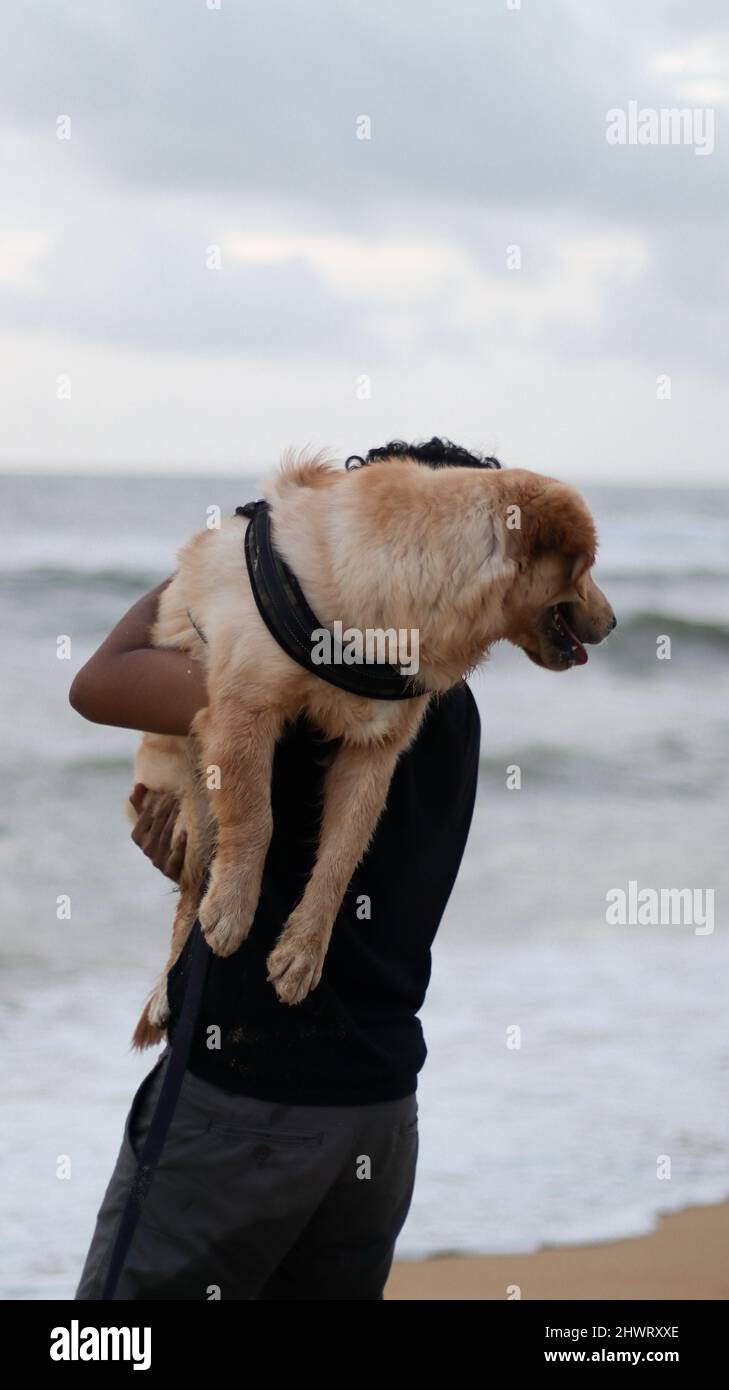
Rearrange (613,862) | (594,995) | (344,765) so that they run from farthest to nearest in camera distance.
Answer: (613,862) → (594,995) → (344,765)

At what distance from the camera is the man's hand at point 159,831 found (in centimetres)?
276

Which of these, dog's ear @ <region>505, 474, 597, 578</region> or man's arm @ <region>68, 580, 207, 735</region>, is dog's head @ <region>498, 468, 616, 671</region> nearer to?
dog's ear @ <region>505, 474, 597, 578</region>

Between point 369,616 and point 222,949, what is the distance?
59 centimetres

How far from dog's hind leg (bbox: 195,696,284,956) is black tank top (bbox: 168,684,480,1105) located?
0.04 metres

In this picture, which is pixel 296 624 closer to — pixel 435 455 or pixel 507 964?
pixel 435 455

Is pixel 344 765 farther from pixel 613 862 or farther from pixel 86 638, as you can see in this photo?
pixel 86 638

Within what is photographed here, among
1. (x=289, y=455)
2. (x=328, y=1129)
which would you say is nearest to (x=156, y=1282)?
(x=328, y=1129)

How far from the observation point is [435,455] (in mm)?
2635

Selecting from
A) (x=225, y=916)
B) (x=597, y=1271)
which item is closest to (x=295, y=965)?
(x=225, y=916)

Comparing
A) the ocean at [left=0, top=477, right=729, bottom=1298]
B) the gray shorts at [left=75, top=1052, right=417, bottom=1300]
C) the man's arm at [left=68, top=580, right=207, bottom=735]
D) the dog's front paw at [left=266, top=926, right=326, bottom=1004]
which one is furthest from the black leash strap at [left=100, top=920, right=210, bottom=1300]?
the ocean at [left=0, top=477, right=729, bottom=1298]

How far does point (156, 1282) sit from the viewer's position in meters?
2.12

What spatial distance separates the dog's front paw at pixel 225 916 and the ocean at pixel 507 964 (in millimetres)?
2271

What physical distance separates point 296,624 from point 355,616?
100 mm

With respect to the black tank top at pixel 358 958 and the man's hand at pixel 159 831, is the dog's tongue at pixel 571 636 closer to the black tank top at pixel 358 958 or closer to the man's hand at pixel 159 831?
the black tank top at pixel 358 958
